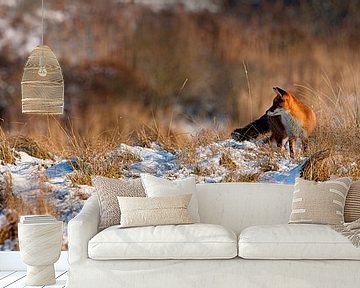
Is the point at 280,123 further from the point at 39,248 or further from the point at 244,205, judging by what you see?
the point at 39,248

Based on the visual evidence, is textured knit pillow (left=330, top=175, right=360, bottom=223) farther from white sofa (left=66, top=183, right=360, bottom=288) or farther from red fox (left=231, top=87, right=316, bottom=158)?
red fox (left=231, top=87, right=316, bottom=158)

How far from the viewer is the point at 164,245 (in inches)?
193

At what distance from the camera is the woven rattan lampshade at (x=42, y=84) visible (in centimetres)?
621

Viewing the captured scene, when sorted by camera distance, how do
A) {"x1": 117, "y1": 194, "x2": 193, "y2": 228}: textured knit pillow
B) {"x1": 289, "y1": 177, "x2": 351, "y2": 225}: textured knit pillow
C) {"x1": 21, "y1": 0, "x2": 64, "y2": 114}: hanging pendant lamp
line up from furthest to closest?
{"x1": 21, "y1": 0, "x2": 64, "y2": 114}: hanging pendant lamp < {"x1": 289, "y1": 177, "x2": 351, "y2": 225}: textured knit pillow < {"x1": 117, "y1": 194, "x2": 193, "y2": 228}: textured knit pillow

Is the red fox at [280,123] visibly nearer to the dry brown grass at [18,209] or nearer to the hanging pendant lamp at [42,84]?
the hanging pendant lamp at [42,84]

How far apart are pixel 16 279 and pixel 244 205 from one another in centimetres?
197

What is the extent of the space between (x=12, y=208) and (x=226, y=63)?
7.61ft

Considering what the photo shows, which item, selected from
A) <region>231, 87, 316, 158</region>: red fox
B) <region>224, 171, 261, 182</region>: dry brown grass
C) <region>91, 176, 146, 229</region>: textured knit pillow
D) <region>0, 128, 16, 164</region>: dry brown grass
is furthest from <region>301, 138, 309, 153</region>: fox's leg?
<region>0, 128, 16, 164</region>: dry brown grass

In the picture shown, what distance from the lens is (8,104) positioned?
6863mm

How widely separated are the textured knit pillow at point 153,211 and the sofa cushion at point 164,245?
0.21 metres

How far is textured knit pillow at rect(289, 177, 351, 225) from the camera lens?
532 cm

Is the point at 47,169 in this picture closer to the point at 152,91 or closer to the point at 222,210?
the point at 152,91

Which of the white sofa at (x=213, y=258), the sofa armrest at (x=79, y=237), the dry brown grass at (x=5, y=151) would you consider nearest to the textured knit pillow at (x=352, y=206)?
the white sofa at (x=213, y=258)

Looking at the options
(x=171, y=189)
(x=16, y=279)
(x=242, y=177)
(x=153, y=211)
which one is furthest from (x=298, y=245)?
(x=16, y=279)
